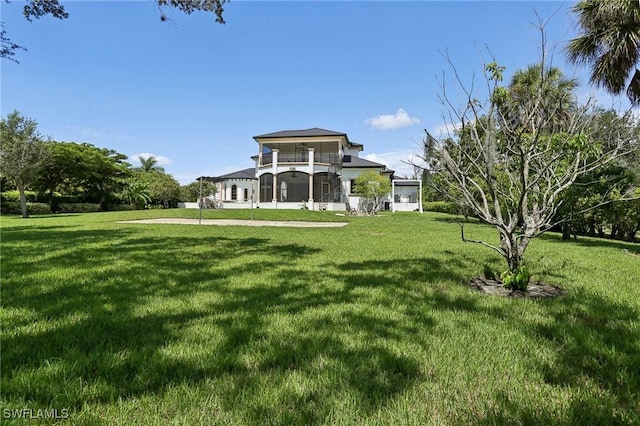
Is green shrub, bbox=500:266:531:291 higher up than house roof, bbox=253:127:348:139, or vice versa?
Result: house roof, bbox=253:127:348:139

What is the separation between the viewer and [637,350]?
8.31 feet

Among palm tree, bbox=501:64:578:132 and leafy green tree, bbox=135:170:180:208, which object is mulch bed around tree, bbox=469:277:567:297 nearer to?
palm tree, bbox=501:64:578:132

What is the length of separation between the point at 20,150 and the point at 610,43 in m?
30.5

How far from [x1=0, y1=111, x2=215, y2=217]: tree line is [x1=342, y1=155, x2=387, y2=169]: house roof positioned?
14.9m

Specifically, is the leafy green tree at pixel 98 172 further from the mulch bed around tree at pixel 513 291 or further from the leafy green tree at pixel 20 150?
the mulch bed around tree at pixel 513 291

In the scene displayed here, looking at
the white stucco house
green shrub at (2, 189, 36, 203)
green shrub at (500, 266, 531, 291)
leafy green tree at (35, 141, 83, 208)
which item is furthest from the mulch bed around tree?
green shrub at (2, 189, 36, 203)

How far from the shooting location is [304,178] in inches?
1398

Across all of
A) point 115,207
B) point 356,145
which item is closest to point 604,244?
point 356,145

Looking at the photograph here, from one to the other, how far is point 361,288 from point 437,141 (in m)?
2.38

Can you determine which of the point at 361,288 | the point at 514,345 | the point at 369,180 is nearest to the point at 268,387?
the point at 514,345

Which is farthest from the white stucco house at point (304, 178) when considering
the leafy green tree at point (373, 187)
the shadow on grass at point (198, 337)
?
the shadow on grass at point (198, 337)

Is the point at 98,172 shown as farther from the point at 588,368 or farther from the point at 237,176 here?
the point at 588,368

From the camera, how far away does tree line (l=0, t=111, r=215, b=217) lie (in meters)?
21.8

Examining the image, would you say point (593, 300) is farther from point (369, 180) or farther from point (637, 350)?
point (369, 180)
